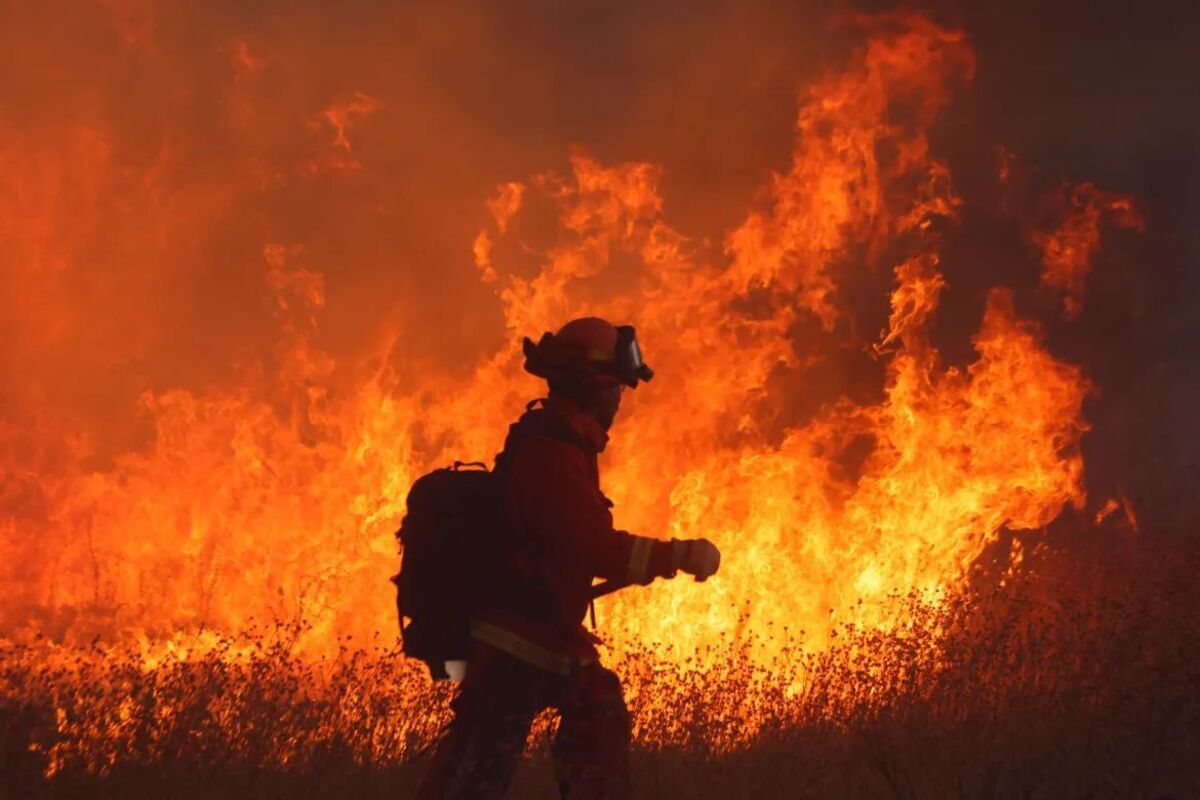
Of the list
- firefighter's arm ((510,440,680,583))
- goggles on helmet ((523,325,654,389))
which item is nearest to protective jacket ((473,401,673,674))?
firefighter's arm ((510,440,680,583))

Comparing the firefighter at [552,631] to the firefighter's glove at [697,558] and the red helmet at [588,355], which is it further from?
the red helmet at [588,355]

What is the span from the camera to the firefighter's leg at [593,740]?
178 inches

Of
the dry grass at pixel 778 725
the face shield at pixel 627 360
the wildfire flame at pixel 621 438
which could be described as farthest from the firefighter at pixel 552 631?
the wildfire flame at pixel 621 438

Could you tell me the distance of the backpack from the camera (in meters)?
4.64

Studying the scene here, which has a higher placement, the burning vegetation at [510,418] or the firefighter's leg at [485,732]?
the burning vegetation at [510,418]

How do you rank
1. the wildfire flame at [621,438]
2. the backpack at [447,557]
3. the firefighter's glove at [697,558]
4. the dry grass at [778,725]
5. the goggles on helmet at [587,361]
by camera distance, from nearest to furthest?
the firefighter's glove at [697,558]
the backpack at [447,557]
the goggles on helmet at [587,361]
the dry grass at [778,725]
the wildfire flame at [621,438]

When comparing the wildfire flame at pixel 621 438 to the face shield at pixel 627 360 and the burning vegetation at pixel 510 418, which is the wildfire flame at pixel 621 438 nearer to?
the burning vegetation at pixel 510 418

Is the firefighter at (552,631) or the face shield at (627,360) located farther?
the face shield at (627,360)

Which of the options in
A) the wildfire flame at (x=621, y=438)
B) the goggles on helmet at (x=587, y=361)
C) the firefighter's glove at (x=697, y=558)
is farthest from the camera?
the wildfire flame at (x=621, y=438)

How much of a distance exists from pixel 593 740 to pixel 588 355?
145 cm

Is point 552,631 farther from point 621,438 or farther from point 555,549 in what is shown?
point 621,438

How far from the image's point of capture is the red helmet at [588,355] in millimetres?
5039

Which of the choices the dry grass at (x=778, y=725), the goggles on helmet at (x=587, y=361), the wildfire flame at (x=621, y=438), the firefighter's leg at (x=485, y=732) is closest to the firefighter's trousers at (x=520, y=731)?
the firefighter's leg at (x=485, y=732)

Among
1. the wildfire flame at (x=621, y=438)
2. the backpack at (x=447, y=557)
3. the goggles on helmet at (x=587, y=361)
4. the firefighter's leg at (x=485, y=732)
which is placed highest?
the wildfire flame at (x=621, y=438)
